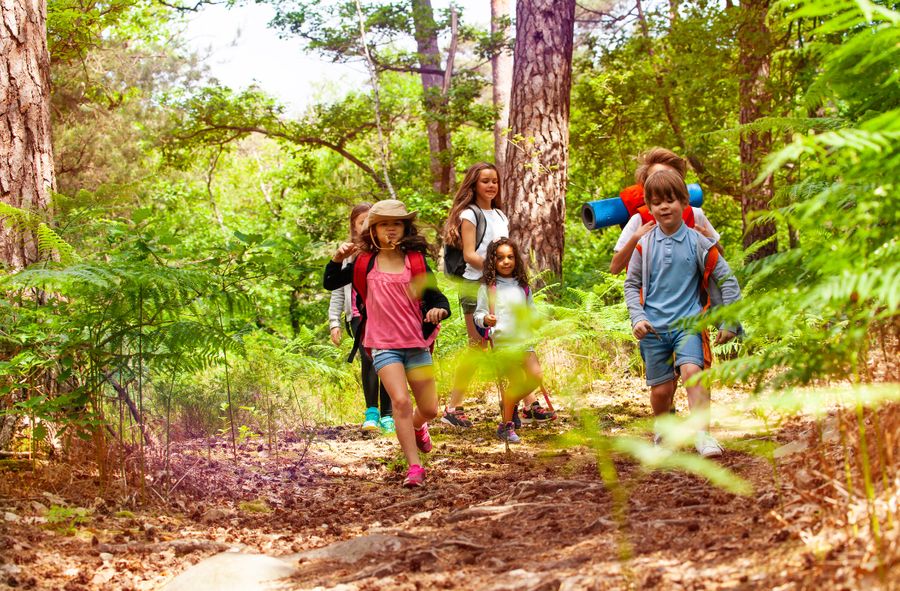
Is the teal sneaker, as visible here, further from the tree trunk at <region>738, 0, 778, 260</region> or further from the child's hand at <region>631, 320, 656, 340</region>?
the tree trunk at <region>738, 0, 778, 260</region>

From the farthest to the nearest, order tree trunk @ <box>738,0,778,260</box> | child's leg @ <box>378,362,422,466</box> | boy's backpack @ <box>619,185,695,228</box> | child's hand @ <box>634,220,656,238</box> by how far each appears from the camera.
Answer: tree trunk @ <box>738,0,778,260</box> < boy's backpack @ <box>619,185,695,228</box> < child's hand @ <box>634,220,656,238</box> < child's leg @ <box>378,362,422,466</box>

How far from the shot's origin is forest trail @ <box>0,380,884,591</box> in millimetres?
2807

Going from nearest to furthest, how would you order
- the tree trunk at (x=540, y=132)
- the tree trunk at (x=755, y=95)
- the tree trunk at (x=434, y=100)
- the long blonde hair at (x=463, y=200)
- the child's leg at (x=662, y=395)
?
the child's leg at (x=662, y=395) < the long blonde hair at (x=463, y=200) < the tree trunk at (x=755, y=95) < the tree trunk at (x=540, y=132) < the tree trunk at (x=434, y=100)

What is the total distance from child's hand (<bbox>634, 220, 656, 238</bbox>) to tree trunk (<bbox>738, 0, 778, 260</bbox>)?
3.63m

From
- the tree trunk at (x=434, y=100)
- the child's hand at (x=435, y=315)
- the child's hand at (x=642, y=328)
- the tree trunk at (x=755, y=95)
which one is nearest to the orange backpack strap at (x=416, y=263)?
the child's hand at (x=435, y=315)

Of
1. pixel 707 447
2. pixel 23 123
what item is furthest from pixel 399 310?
pixel 23 123

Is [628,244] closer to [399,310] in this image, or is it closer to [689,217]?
[689,217]

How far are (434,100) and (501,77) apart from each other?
2337 mm

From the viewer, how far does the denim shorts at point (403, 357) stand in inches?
220

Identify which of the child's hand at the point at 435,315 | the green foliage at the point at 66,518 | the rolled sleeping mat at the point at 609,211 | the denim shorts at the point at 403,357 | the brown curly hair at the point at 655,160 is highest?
the brown curly hair at the point at 655,160

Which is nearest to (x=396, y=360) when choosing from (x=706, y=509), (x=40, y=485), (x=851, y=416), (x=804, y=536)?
(x=40, y=485)

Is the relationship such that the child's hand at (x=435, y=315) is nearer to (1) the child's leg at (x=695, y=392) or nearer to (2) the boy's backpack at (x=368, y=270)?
(2) the boy's backpack at (x=368, y=270)

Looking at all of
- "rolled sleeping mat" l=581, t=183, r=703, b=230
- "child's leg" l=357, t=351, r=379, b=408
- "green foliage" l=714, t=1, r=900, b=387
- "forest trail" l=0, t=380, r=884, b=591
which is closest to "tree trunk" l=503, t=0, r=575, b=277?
"child's leg" l=357, t=351, r=379, b=408

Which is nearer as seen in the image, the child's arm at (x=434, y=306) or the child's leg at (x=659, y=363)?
the child's leg at (x=659, y=363)
